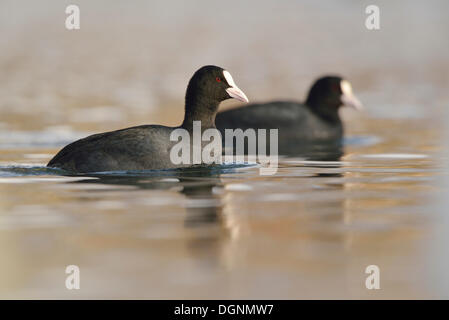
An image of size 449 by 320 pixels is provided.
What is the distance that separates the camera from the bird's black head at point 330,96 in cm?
1683

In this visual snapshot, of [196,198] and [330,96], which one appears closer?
[196,198]

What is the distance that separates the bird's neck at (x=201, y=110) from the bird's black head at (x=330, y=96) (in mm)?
6316

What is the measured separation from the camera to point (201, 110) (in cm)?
1070

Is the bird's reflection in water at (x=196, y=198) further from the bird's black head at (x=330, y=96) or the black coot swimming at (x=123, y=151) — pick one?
the bird's black head at (x=330, y=96)

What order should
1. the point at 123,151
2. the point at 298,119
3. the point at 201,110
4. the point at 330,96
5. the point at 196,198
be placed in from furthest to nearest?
the point at 330,96, the point at 298,119, the point at 201,110, the point at 123,151, the point at 196,198

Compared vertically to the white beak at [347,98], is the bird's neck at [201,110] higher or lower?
lower

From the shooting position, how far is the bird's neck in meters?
10.6

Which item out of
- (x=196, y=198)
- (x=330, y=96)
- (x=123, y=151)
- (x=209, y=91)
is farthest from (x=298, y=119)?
(x=196, y=198)

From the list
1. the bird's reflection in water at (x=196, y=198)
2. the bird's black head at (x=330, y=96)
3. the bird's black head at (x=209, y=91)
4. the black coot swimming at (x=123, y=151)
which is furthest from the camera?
the bird's black head at (x=330, y=96)

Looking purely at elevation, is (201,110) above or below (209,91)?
Answer: below

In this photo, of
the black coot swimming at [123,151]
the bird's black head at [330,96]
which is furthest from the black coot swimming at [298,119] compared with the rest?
the black coot swimming at [123,151]

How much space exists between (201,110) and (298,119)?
5612 mm

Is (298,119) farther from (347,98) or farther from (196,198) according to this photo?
(196,198)

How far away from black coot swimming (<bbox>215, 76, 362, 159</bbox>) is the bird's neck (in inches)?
180
